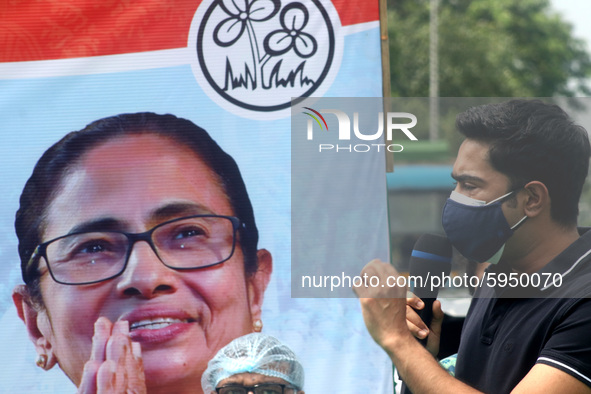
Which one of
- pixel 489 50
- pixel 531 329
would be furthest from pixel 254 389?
pixel 489 50

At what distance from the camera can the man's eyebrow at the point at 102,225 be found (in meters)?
2.72

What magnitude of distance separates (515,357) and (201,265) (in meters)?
1.10

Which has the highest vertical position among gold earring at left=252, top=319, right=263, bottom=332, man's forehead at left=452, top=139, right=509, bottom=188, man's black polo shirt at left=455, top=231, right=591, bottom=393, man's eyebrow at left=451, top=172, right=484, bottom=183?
man's forehead at left=452, top=139, right=509, bottom=188

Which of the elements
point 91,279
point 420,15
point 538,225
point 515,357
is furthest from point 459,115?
point 420,15

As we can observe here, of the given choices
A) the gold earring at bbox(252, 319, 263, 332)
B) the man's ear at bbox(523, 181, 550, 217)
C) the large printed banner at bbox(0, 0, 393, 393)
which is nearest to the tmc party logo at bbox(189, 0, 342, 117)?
the large printed banner at bbox(0, 0, 393, 393)

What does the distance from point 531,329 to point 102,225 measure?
1.45 meters

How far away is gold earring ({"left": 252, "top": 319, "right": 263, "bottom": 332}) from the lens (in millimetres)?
2758

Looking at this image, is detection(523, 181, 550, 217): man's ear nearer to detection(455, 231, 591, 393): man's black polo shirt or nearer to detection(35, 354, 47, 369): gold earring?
detection(455, 231, 591, 393): man's black polo shirt

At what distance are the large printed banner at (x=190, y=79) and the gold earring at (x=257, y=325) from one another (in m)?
0.02

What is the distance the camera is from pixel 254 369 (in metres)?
2.65

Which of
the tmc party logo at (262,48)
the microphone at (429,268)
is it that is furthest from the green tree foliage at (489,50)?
the microphone at (429,268)

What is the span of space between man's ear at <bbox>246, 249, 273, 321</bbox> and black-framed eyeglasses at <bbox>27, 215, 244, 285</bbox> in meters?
0.12

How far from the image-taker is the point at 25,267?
9.11ft

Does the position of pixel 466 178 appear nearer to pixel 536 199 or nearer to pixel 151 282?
pixel 536 199
